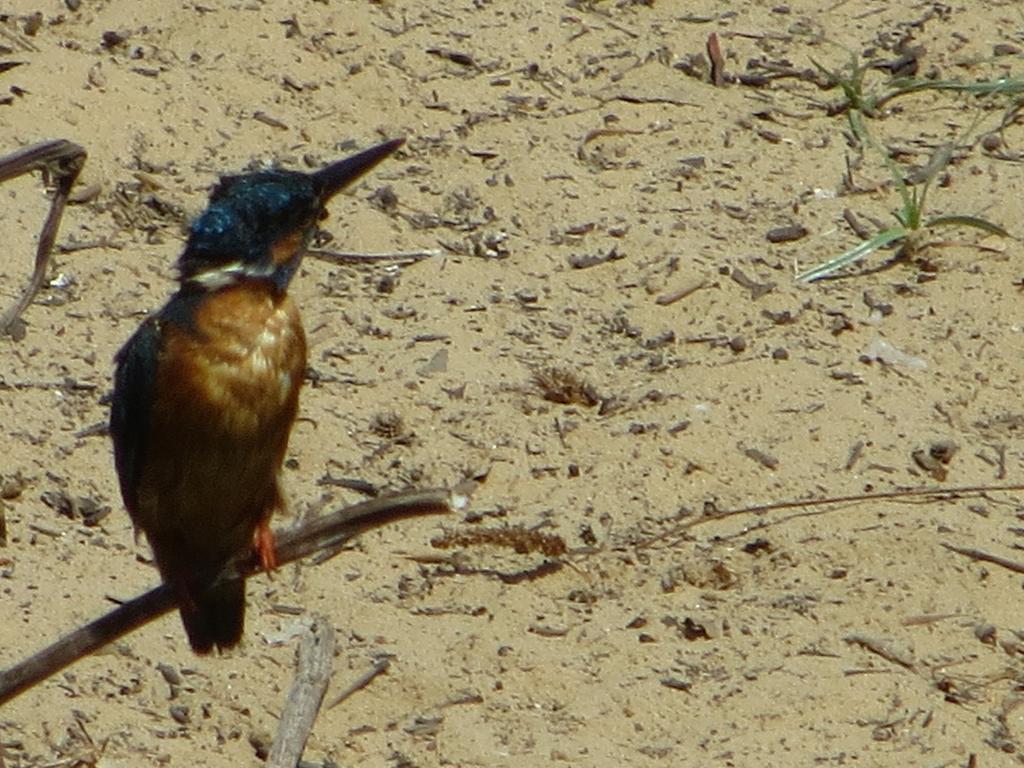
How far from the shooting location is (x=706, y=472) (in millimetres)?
4762

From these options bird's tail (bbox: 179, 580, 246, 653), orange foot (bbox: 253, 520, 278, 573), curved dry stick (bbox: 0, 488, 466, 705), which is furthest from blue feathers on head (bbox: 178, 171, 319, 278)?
curved dry stick (bbox: 0, 488, 466, 705)

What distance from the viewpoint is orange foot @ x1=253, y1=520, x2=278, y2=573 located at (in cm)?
401

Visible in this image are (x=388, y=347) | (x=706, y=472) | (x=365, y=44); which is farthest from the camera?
(x=365, y=44)

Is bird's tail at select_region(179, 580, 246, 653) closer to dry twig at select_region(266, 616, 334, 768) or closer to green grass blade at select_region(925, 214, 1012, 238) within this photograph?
dry twig at select_region(266, 616, 334, 768)

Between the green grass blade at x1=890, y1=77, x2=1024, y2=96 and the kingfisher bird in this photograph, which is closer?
the kingfisher bird

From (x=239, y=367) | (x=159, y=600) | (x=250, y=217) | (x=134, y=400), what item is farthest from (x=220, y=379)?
(x=159, y=600)

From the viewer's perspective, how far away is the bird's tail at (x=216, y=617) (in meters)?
4.05

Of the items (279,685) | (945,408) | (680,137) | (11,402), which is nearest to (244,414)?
(279,685)

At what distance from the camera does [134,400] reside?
3.98 m

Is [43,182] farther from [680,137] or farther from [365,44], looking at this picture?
[680,137]

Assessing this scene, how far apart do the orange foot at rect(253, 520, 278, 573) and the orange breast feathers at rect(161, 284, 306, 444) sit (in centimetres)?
21

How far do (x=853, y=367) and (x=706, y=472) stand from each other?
54 cm

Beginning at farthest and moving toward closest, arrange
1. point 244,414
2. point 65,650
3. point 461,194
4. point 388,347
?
point 461,194
point 388,347
point 244,414
point 65,650

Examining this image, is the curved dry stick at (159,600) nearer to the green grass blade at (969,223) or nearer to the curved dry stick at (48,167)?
the curved dry stick at (48,167)
